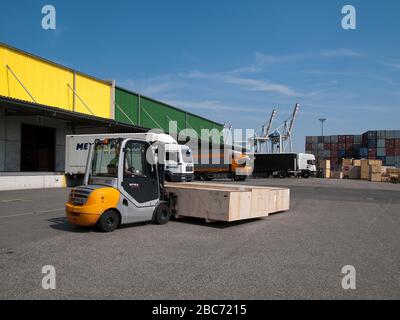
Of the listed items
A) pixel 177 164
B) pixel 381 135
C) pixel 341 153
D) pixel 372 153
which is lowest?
pixel 177 164

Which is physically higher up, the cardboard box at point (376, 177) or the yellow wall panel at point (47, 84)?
the yellow wall panel at point (47, 84)

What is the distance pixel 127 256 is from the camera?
278 inches

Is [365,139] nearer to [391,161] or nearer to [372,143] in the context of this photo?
[372,143]

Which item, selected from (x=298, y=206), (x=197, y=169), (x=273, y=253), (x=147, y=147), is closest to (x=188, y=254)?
(x=273, y=253)

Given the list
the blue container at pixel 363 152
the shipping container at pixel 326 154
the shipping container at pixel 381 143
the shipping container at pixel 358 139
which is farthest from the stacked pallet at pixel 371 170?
the shipping container at pixel 326 154

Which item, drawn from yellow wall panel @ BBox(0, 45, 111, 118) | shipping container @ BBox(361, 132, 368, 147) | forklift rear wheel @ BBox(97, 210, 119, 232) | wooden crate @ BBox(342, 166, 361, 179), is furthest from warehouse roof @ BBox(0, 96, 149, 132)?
shipping container @ BBox(361, 132, 368, 147)

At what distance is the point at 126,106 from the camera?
35594mm

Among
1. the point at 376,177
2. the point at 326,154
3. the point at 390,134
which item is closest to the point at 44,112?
the point at 376,177

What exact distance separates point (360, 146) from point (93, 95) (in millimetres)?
67892

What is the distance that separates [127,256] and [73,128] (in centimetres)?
2528

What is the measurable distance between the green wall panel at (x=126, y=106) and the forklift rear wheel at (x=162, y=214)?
24.3m

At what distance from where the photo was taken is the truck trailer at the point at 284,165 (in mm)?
50625

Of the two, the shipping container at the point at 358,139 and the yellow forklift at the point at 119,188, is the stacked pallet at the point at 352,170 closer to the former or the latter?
the shipping container at the point at 358,139
